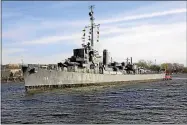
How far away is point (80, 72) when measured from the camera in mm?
45875

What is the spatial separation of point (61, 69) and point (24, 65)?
6.16 m

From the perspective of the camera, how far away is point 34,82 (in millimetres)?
37438

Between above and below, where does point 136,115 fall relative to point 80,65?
below

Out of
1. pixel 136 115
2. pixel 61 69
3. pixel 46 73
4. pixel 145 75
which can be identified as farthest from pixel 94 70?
pixel 136 115

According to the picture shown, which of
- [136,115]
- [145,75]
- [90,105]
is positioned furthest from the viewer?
[145,75]

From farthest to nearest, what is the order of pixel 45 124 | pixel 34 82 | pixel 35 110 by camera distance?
pixel 34 82, pixel 35 110, pixel 45 124

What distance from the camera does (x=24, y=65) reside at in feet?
124

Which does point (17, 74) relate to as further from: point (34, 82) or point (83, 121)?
point (83, 121)

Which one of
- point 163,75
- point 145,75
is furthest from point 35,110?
point 163,75

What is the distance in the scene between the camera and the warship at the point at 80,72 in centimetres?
3778

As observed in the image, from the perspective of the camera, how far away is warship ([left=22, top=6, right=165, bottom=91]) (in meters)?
37.8

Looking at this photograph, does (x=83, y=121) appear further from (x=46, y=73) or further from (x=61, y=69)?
(x=61, y=69)

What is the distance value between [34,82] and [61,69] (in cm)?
603

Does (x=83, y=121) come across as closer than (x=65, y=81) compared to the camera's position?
Yes
